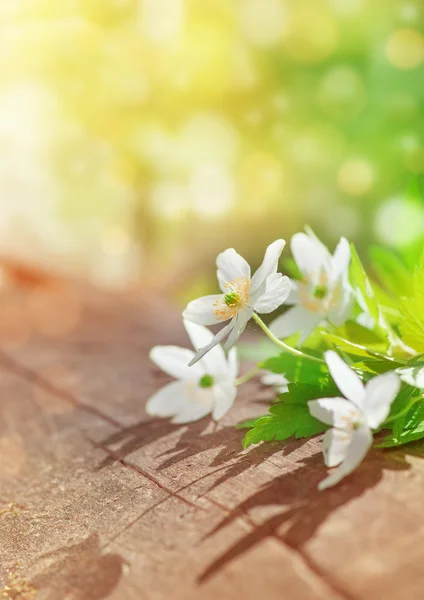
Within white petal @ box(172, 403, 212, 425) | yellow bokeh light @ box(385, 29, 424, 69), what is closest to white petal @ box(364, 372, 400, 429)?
white petal @ box(172, 403, 212, 425)

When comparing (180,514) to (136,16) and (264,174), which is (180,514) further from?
(136,16)

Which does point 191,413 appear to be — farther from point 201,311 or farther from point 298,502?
point 298,502

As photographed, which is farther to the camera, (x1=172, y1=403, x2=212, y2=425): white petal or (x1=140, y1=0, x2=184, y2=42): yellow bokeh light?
(x1=140, y1=0, x2=184, y2=42): yellow bokeh light

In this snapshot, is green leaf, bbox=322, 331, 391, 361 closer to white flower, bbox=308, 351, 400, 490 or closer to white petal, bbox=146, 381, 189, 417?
white flower, bbox=308, 351, 400, 490

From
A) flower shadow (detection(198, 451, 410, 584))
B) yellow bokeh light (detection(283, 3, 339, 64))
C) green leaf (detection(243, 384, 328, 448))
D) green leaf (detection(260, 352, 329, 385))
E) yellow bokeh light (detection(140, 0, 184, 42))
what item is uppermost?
yellow bokeh light (detection(140, 0, 184, 42))

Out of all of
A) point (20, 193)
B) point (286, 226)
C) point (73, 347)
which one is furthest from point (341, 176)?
point (20, 193)

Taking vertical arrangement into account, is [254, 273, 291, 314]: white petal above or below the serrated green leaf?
above
